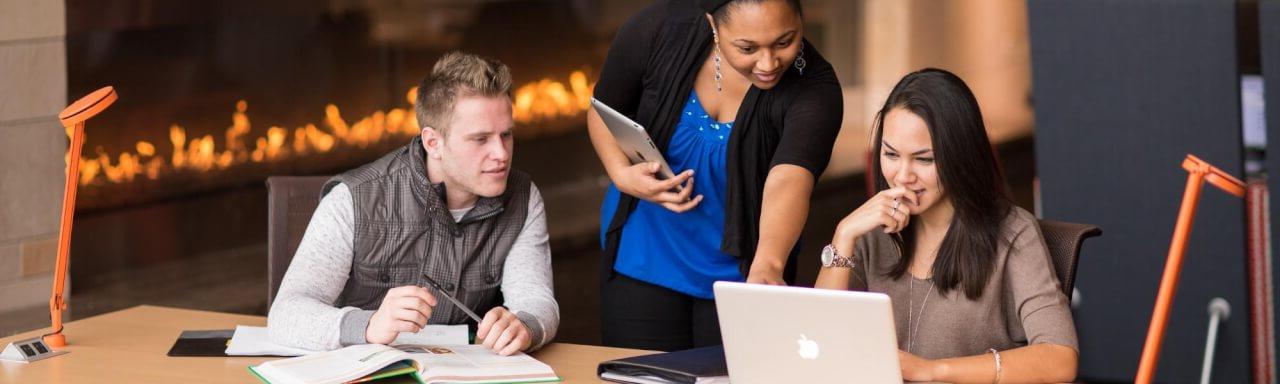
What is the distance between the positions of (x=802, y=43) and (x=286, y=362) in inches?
45.0

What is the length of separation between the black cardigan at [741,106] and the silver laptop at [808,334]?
29.1 inches

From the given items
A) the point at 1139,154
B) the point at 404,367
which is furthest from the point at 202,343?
the point at 1139,154

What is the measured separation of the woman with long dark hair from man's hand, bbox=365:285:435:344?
0.71 m

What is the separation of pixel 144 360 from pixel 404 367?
526 mm

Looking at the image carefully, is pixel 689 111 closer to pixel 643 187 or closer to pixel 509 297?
pixel 643 187

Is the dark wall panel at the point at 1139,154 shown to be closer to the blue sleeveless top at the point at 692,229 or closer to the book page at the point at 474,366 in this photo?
the blue sleeveless top at the point at 692,229

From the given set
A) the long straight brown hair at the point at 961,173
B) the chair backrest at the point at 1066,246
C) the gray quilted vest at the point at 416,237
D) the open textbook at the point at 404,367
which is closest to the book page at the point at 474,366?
the open textbook at the point at 404,367

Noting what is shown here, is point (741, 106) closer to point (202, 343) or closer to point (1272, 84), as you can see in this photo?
point (202, 343)

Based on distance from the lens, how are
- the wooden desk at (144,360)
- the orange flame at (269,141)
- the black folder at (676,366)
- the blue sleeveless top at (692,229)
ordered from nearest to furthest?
the black folder at (676,366) < the wooden desk at (144,360) < the blue sleeveless top at (692,229) < the orange flame at (269,141)

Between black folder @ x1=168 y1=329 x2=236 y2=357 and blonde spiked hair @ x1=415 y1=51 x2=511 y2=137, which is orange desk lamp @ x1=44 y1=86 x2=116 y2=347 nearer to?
black folder @ x1=168 y1=329 x2=236 y2=357

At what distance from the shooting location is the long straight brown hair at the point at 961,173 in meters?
2.44

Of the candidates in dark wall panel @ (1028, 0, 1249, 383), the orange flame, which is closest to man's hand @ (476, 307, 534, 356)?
dark wall panel @ (1028, 0, 1249, 383)

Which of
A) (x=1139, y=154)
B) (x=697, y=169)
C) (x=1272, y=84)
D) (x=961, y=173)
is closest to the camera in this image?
(x=961, y=173)

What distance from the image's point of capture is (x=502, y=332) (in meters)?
2.48
